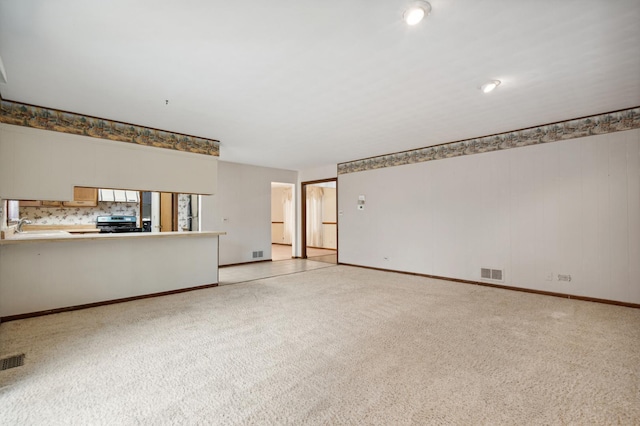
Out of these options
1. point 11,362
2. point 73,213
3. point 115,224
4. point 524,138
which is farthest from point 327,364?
point 73,213

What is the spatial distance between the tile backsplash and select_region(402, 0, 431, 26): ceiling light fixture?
293 inches

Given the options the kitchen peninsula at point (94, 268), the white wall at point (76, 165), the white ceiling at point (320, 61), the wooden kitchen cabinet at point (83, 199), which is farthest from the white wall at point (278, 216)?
the white ceiling at point (320, 61)

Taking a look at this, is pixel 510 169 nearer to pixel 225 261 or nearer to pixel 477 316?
pixel 477 316

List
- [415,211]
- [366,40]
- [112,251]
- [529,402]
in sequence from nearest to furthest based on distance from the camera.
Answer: [529,402] → [366,40] → [112,251] → [415,211]

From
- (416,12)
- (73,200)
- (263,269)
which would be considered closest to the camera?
(416,12)

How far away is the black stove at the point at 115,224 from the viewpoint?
6.46 metres

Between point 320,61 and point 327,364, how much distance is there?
8.28ft

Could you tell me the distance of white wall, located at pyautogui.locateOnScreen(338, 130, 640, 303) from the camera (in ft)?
12.8

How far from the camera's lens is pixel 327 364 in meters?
2.31

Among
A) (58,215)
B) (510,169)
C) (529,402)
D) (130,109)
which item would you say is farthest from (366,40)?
(58,215)

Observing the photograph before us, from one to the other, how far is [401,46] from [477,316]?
296 centimetres

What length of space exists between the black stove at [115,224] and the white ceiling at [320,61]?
3287mm

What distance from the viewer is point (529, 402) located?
1.84 metres

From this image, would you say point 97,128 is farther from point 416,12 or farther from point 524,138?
point 524,138
